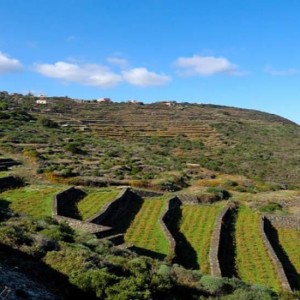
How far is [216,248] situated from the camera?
2555cm

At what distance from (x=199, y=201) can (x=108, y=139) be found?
142 ft

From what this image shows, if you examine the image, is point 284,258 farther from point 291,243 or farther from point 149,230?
point 149,230

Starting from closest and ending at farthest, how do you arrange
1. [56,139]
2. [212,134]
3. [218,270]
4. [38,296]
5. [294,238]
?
[38,296] < [218,270] < [294,238] < [56,139] < [212,134]

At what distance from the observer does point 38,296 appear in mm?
10266

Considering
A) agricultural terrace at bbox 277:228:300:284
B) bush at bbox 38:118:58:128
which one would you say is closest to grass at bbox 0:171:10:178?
agricultural terrace at bbox 277:228:300:284

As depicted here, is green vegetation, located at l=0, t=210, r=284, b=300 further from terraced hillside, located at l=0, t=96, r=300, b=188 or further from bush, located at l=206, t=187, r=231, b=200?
terraced hillside, located at l=0, t=96, r=300, b=188

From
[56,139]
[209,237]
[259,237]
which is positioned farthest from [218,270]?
[56,139]

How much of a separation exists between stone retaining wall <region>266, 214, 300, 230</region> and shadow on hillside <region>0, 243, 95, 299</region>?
1038 inches

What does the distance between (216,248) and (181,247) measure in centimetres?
183

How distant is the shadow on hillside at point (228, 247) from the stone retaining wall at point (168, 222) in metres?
2.47

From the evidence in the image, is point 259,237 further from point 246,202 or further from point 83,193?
point 83,193

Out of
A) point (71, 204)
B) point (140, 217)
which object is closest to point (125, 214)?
point (140, 217)

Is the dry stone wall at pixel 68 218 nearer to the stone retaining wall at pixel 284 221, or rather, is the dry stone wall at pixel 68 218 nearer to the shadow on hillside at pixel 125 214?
the shadow on hillside at pixel 125 214

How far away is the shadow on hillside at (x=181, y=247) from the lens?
920 inches
